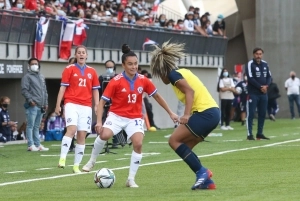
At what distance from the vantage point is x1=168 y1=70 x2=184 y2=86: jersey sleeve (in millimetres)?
11938

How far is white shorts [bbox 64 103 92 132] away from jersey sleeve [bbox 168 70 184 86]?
415cm

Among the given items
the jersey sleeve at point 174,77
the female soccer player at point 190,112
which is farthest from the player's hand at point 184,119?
the jersey sleeve at point 174,77

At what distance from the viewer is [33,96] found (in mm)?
21656

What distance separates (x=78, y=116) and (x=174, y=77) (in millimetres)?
4334

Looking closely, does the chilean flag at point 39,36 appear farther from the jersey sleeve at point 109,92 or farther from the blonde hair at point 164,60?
the blonde hair at point 164,60

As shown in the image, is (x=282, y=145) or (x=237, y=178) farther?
(x=282, y=145)

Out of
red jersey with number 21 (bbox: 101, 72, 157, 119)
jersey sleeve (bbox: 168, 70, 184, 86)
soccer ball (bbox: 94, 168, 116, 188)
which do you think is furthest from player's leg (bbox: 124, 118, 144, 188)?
jersey sleeve (bbox: 168, 70, 184, 86)

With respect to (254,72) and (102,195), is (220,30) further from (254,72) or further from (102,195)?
(102,195)

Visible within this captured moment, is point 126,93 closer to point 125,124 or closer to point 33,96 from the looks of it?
point 125,124

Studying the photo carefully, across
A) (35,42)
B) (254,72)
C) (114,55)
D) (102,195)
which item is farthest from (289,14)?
(102,195)

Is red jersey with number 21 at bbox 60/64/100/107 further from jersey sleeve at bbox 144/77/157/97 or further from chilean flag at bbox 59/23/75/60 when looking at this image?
chilean flag at bbox 59/23/75/60

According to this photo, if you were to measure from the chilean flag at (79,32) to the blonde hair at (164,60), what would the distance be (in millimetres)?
19062

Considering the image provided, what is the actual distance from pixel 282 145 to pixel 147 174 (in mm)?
7451

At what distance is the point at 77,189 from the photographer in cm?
1256
